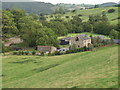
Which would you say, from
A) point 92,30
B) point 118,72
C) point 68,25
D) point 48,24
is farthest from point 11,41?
point 118,72

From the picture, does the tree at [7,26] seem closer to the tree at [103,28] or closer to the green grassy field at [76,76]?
the tree at [103,28]

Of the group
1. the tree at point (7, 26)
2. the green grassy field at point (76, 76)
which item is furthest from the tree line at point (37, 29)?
the green grassy field at point (76, 76)

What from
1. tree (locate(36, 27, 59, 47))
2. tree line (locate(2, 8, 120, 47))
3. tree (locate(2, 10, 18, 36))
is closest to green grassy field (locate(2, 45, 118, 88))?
tree (locate(36, 27, 59, 47))

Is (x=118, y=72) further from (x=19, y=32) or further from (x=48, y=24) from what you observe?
(x=48, y=24)

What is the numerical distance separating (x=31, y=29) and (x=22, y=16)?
23069 mm

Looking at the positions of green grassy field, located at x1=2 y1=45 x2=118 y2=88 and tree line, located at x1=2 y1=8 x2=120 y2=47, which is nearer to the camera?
green grassy field, located at x1=2 y1=45 x2=118 y2=88

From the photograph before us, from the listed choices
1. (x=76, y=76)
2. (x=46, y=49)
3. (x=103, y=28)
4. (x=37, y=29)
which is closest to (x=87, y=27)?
(x=103, y=28)

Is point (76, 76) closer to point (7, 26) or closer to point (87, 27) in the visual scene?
point (7, 26)

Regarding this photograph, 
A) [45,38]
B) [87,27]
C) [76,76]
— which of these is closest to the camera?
[76,76]

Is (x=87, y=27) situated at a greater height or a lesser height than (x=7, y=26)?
lesser

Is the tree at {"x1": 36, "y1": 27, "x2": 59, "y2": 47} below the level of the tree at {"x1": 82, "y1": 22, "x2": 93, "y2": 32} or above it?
below

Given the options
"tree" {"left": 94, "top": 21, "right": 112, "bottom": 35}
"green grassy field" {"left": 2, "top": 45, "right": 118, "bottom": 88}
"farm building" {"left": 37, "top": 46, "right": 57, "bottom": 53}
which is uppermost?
"tree" {"left": 94, "top": 21, "right": 112, "bottom": 35}

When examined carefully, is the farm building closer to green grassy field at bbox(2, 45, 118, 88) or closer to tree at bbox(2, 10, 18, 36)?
tree at bbox(2, 10, 18, 36)

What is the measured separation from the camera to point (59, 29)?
100312mm
